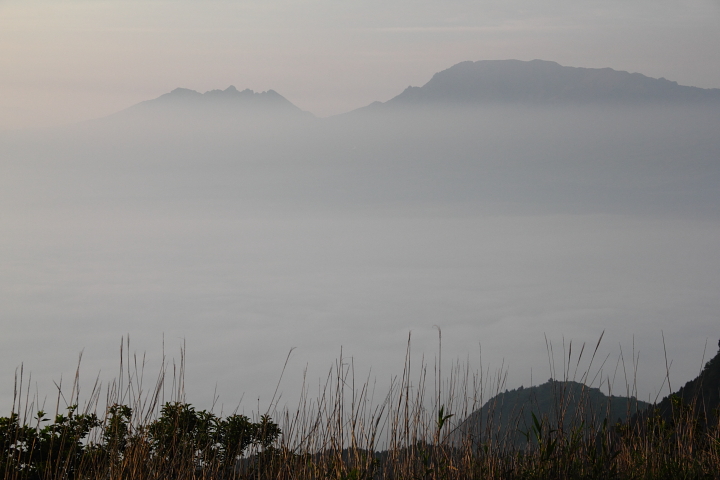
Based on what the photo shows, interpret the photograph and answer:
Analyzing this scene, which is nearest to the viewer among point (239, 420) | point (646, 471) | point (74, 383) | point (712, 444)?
point (646, 471)

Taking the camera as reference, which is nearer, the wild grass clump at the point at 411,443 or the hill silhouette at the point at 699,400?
the wild grass clump at the point at 411,443

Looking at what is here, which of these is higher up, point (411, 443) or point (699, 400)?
point (699, 400)

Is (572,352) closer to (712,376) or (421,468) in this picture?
(421,468)

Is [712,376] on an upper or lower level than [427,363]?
upper

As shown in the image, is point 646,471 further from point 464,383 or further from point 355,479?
point 355,479

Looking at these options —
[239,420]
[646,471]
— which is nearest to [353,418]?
[646,471]

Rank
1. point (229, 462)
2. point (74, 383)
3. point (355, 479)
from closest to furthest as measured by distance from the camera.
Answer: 1. point (355, 479)
2. point (74, 383)
3. point (229, 462)

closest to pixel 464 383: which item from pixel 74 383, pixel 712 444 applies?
pixel 712 444

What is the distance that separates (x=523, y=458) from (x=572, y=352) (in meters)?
0.69

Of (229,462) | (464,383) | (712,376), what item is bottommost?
(229,462)

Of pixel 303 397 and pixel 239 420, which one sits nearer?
pixel 303 397

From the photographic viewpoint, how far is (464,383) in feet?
12.7

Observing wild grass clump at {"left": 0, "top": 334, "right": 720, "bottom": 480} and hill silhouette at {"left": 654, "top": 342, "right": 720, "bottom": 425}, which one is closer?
wild grass clump at {"left": 0, "top": 334, "right": 720, "bottom": 480}

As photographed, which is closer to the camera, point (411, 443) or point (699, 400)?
point (411, 443)
